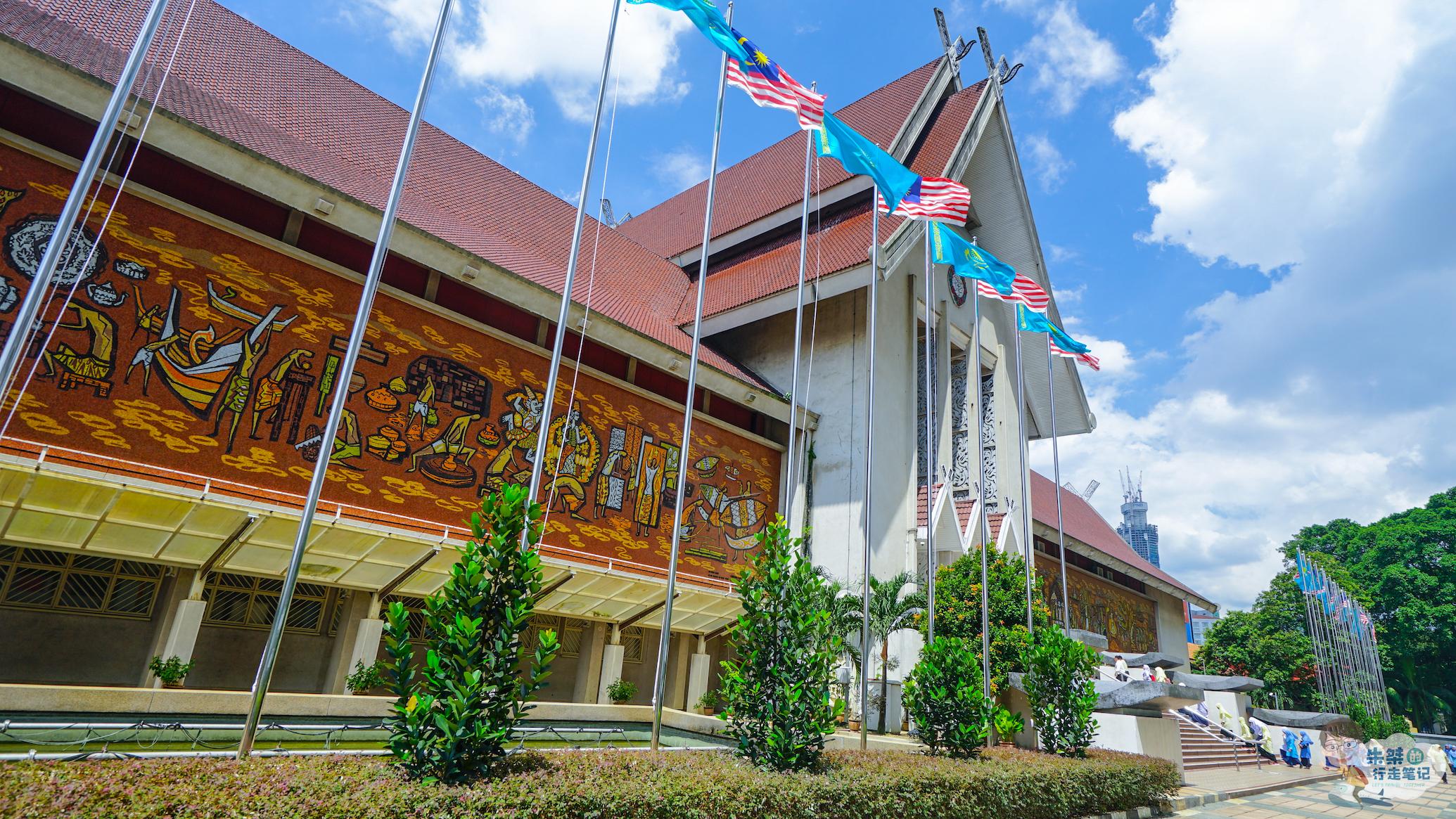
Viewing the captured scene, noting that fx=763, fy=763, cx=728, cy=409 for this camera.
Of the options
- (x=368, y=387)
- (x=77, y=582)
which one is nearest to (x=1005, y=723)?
(x=368, y=387)

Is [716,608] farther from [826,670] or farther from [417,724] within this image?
[417,724]

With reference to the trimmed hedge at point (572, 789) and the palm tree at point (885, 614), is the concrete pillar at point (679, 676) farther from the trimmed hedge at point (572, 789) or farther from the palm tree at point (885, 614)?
the trimmed hedge at point (572, 789)

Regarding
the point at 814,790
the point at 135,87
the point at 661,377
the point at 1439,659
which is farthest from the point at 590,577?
the point at 1439,659

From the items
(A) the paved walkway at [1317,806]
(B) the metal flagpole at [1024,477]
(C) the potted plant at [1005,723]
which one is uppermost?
(B) the metal flagpole at [1024,477]

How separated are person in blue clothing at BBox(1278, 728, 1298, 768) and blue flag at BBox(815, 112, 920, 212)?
1697 cm

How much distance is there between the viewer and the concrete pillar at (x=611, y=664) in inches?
511

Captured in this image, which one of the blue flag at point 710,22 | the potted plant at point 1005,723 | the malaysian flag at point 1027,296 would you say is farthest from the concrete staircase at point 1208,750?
the blue flag at point 710,22

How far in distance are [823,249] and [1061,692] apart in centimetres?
954

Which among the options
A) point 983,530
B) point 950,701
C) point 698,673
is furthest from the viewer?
point 698,673

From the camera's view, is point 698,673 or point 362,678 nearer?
point 362,678

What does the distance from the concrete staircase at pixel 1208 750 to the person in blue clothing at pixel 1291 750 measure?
0.82m

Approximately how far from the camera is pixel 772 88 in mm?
8914

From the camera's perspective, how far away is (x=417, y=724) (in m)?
4.70

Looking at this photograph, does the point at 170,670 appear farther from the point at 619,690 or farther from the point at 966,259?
the point at 966,259
